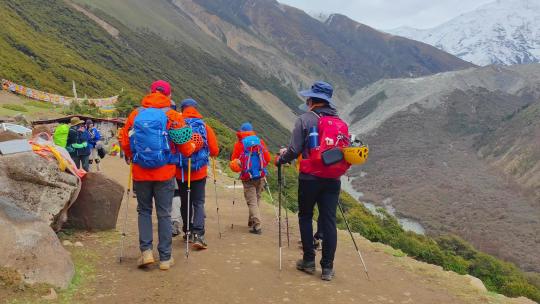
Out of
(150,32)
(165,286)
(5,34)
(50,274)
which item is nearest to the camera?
(50,274)

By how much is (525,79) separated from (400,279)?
204 metres

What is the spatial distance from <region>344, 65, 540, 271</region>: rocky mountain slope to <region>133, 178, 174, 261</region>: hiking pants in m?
48.6

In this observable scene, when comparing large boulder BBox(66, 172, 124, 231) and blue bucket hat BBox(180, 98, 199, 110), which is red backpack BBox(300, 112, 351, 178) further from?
large boulder BBox(66, 172, 124, 231)

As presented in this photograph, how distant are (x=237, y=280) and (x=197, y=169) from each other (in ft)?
6.89

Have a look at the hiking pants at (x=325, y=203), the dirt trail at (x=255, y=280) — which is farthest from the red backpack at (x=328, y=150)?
the dirt trail at (x=255, y=280)

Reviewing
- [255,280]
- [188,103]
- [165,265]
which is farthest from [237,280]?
[188,103]

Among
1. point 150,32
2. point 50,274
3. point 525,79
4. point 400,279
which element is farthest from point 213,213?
point 525,79

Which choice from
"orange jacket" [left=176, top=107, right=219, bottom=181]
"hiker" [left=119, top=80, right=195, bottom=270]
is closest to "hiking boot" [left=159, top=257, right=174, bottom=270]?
"hiker" [left=119, top=80, right=195, bottom=270]

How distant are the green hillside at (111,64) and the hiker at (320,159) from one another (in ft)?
133

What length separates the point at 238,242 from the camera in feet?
31.7

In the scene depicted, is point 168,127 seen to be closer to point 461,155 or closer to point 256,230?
point 256,230

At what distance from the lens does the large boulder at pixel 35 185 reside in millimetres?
7438

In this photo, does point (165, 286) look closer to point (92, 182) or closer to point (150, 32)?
point (92, 182)

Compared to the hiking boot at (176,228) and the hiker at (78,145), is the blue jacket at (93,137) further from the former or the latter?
the hiking boot at (176,228)
